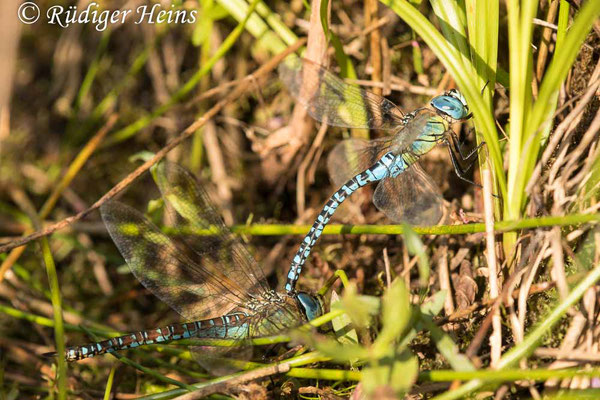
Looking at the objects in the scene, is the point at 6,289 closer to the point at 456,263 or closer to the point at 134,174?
the point at 134,174

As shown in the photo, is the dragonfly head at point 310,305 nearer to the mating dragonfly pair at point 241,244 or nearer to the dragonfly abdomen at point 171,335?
the mating dragonfly pair at point 241,244

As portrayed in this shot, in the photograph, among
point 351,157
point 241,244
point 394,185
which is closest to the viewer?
point 394,185

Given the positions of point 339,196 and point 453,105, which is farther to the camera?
point 339,196

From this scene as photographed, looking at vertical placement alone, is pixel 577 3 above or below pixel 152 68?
below

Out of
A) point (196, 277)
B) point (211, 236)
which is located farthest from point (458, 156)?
point (196, 277)

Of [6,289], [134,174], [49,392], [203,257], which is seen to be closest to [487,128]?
[203,257]

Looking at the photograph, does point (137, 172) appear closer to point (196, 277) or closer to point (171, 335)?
point (196, 277)
